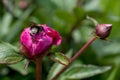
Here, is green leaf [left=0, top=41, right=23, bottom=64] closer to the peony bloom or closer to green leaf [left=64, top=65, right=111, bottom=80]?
the peony bloom

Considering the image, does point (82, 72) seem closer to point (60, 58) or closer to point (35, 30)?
point (60, 58)

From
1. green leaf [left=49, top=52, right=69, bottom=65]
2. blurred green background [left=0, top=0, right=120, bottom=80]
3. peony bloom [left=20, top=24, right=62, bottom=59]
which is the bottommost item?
blurred green background [left=0, top=0, right=120, bottom=80]

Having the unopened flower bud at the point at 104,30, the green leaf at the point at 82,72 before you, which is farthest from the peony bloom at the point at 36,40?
the green leaf at the point at 82,72

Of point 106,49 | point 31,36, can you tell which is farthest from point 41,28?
point 106,49

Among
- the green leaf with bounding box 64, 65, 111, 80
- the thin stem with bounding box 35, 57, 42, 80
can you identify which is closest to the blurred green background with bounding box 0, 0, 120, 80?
the green leaf with bounding box 64, 65, 111, 80

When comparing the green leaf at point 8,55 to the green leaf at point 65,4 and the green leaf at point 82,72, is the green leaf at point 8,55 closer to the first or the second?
the green leaf at point 82,72

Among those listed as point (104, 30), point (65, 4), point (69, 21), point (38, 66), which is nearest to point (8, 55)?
point (38, 66)
